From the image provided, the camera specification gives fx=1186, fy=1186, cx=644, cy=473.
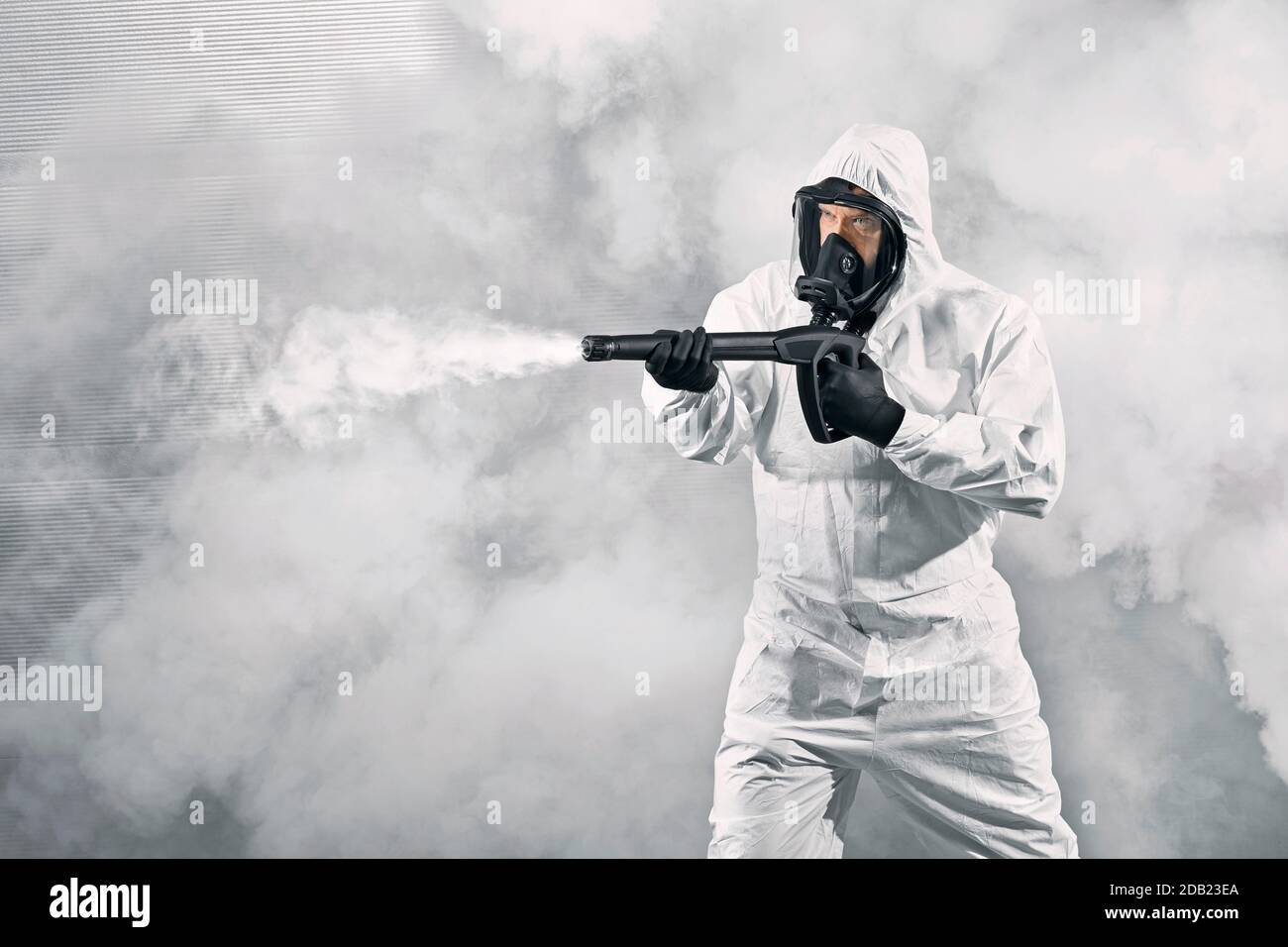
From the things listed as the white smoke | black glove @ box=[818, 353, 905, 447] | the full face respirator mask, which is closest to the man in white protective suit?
the full face respirator mask

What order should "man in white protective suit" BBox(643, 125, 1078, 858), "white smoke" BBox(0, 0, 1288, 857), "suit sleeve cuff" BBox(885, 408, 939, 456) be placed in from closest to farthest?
"suit sleeve cuff" BBox(885, 408, 939, 456), "man in white protective suit" BBox(643, 125, 1078, 858), "white smoke" BBox(0, 0, 1288, 857)

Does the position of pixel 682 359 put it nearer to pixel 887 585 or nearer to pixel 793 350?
pixel 793 350

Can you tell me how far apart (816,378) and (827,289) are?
0.20 m

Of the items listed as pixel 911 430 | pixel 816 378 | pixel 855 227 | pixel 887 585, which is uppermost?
pixel 855 227

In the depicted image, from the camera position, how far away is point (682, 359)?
6.95 feet

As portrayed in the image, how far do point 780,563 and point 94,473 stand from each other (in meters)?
1.87

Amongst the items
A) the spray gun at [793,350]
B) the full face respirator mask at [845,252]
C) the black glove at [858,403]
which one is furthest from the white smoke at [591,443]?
the black glove at [858,403]

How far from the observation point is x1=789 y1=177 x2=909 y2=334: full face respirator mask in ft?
7.39

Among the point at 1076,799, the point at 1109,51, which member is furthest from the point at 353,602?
the point at 1109,51

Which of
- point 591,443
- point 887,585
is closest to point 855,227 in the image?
point 887,585

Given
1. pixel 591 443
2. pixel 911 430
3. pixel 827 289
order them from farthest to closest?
pixel 591 443 → pixel 827 289 → pixel 911 430

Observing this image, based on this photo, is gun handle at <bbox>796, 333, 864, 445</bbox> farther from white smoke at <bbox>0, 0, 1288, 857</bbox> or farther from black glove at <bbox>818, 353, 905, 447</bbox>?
white smoke at <bbox>0, 0, 1288, 857</bbox>

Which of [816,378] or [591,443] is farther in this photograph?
[591,443]

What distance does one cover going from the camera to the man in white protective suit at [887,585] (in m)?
2.25
